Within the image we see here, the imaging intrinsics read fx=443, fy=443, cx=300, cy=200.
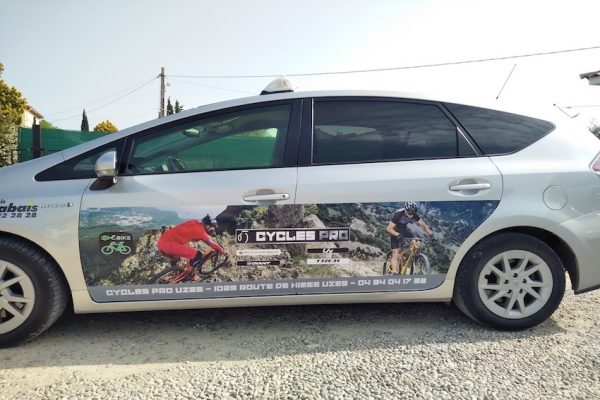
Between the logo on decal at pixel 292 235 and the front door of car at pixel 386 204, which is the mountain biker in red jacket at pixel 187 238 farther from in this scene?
the front door of car at pixel 386 204

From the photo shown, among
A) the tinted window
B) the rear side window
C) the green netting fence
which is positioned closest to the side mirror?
the tinted window

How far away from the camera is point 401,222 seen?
2887 millimetres

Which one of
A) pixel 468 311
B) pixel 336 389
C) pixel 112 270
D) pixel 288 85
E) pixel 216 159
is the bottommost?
pixel 336 389

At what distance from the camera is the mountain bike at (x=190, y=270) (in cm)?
281

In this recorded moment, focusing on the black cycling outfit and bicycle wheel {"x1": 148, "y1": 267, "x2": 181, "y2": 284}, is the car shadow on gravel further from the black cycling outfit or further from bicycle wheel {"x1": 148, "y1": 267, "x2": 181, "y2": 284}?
the black cycling outfit

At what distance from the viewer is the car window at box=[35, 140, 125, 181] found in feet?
9.34

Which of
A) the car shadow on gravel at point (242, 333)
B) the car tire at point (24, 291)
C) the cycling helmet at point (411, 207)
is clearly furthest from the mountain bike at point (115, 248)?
the cycling helmet at point (411, 207)

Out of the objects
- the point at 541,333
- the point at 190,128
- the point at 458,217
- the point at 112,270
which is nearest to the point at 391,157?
the point at 458,217

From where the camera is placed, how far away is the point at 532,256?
296cm

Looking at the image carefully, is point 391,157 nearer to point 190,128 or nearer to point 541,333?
point 190,128

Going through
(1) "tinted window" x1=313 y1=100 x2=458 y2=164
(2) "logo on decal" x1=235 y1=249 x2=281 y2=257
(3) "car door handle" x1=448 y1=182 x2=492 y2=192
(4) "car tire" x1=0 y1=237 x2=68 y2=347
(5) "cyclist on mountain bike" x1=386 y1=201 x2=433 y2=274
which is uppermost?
(1) "tinted window" x1=313 y1=100 x2=458 y2=164

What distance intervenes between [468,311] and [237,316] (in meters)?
1.65

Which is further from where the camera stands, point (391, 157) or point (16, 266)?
point (391, 157)

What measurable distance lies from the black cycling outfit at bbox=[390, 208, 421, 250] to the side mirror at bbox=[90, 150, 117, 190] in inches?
70.8
